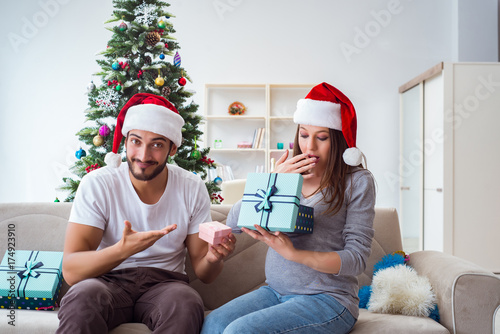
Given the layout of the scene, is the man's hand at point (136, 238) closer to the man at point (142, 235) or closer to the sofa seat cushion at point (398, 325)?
the man at point (142, 235)

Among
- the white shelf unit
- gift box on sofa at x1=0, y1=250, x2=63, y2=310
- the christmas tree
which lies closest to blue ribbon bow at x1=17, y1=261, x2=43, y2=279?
gift box on sofa at x1=0, y1=250, x2=63, y2=310

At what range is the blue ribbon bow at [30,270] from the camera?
1718 millimetres

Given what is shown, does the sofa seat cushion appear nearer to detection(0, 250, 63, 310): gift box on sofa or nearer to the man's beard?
the man's beard

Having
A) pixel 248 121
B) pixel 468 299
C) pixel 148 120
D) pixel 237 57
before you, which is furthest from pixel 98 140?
pixel 237 57

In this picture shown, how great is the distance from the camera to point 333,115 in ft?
4.93

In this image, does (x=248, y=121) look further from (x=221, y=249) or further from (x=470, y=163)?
(x=221, y=249)

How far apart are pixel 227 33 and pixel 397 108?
7.86ft

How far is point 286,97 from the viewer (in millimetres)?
5477

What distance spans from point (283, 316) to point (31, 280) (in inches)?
42.1

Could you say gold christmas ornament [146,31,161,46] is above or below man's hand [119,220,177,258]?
above

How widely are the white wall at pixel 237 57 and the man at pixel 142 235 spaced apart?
381 centimetres

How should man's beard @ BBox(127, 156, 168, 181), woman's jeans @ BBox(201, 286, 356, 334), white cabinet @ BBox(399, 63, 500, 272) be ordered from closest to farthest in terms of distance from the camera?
1. woman's jeans @ BBox(201, 286, 356, 334)
2. man's beard @ BBox(127, 156, 168, 181)
3. white cabinet @ BBox(399, 63, 500, 272)

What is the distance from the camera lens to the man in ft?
4.58

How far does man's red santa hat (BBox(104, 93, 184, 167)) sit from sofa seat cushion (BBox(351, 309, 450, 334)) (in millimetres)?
999
